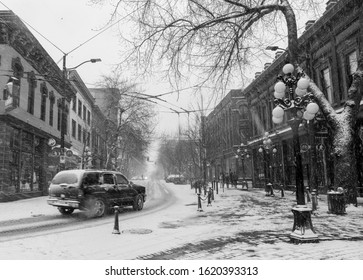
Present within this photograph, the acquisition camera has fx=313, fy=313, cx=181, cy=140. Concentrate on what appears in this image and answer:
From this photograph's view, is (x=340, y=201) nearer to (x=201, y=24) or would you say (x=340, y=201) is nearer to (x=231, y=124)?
(x=201, y=24)

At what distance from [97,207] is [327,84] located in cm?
1651

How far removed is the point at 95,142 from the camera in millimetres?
44906

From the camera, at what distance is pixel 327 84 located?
20.5m

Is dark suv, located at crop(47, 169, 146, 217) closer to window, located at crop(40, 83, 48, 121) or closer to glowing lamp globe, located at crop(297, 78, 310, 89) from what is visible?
glowing lamp globe, located at crop(297, 78, 310, 89)

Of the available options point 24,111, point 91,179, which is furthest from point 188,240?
point 24,111

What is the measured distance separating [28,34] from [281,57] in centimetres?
1803

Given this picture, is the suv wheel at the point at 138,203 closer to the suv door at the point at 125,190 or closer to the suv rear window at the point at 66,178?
the suv door at the point at 125,190

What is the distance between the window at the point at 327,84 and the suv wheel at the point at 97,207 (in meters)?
15.4

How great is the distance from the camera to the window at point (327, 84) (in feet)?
65.6

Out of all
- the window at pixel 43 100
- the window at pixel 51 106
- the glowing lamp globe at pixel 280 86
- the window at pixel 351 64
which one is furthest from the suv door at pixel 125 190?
the window at pixel 351 64

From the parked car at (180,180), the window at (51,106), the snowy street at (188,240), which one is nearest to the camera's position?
the snowy street at (188,240)

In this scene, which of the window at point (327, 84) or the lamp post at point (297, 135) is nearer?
the lamp post at point (297, 135)

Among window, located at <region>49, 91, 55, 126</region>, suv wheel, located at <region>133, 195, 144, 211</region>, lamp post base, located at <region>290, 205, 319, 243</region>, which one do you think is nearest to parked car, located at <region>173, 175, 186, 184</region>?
window, located at <region>49, 91, 55, 126</region>

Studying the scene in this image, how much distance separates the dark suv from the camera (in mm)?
11727
